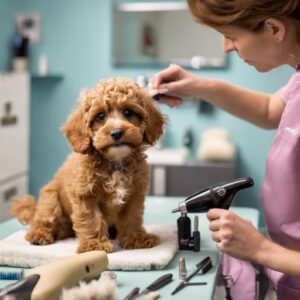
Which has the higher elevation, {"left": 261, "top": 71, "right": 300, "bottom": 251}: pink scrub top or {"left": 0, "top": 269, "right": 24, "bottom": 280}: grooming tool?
{"left": 261, "top": 71, "right": 300, "bottom": 251}: pink scrub top

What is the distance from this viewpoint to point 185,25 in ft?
11.9

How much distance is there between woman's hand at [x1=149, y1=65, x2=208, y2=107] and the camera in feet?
5.09

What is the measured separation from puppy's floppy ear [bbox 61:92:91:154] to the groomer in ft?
1.03

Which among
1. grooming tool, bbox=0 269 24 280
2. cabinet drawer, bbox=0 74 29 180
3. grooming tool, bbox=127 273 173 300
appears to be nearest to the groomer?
grooming tool, bbox=127 273 173 300

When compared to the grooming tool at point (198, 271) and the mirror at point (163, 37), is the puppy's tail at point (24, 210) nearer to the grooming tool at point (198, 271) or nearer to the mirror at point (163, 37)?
the grooming tool at point (198, 271)

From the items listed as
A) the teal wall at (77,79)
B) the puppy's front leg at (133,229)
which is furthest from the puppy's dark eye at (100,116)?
the teal wall at (77,79)

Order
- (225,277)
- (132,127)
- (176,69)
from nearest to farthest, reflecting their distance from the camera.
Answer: (132,127)
(225,277)
(176,69)

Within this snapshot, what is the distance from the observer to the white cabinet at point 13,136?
320 cm

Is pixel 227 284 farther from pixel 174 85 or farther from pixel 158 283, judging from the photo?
pixel 174 85

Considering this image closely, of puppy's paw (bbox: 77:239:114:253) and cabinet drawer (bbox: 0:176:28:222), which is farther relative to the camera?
cabinet drawer (bbox: 0:176:28:222)

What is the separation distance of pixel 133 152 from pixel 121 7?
2.62m

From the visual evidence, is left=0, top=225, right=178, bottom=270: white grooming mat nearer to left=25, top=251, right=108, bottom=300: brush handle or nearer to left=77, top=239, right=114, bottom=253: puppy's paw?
left=77, top=239, right=114, bottom=253: puppy's paw

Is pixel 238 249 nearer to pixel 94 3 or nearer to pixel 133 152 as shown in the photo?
pixel 133 152

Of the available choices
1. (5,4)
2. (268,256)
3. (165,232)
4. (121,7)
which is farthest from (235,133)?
(268,256)
